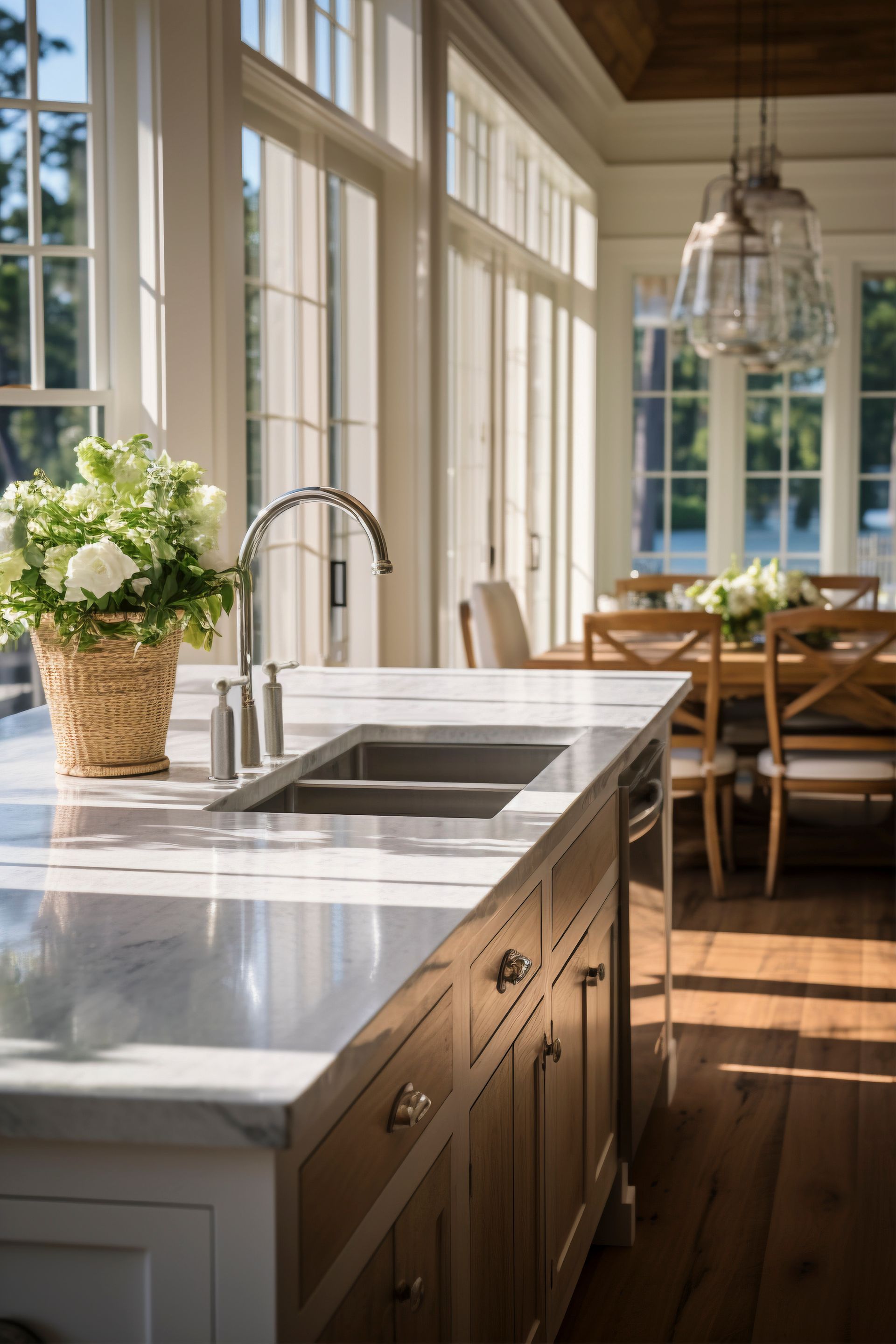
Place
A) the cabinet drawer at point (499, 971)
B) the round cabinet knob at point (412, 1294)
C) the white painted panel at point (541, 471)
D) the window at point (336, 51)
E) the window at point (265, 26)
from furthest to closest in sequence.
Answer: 1. the white painted panel at point (541, 471)
2. the window at point (336, 51)
3. the window at point (265, 26)
4. the cabinet drawer at point (499, 971)
5. the round cabinet knob at point (412, 1294)

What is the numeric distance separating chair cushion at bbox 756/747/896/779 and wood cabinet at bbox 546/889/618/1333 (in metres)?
2.44

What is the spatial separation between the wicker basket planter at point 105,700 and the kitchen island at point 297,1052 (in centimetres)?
4

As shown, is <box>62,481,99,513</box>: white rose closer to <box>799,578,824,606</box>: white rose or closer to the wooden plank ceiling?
<box>799,578,824,606</box>: white rose

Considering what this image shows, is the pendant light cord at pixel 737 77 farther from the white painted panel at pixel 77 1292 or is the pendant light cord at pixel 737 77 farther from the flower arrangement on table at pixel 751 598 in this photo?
the white painted panel at pixel 77 1292

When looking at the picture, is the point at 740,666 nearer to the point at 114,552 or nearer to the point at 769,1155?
the point at 769,1155

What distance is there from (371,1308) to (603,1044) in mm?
1123

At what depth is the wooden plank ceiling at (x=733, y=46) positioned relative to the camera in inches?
265

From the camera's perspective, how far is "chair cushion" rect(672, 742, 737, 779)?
182 inches

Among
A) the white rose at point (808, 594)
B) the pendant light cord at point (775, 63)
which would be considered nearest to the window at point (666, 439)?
the pendant light cord at point (775, 63)

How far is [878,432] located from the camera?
25.7 ft

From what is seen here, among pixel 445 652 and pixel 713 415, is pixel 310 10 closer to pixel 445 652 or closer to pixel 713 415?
pixel 445 652

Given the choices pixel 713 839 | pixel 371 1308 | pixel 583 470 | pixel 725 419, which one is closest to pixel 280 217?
pixel 713 839

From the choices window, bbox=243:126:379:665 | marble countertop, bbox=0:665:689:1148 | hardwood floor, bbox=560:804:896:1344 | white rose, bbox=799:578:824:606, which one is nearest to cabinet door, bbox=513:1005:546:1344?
marble countertop, bbox=0:665:689:1148

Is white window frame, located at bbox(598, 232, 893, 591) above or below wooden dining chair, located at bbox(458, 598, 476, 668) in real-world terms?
above
